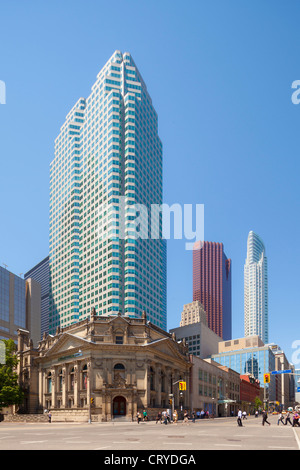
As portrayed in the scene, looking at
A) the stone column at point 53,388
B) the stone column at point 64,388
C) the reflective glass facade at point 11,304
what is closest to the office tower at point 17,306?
the reflective glass facade at point 11,304

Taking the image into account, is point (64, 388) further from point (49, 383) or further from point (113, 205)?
point (113, 205)

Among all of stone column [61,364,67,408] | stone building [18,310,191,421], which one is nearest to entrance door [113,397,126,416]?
stone building [18,310,191,421]

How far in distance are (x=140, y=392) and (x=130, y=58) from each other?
459ft

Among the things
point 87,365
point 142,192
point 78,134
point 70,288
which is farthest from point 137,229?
point 87,365

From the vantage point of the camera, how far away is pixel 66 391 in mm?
82188

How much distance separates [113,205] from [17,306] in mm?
45509

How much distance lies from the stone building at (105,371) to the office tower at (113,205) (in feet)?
215

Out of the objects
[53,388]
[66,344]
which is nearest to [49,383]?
[53,388]

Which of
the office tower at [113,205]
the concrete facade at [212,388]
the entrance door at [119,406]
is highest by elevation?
the office tower at [113,205]

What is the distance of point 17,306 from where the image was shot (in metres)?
154

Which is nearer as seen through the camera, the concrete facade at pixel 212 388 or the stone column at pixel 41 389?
the stone column at pixel 41 389

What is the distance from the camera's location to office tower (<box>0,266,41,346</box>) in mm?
144000

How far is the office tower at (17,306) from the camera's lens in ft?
472

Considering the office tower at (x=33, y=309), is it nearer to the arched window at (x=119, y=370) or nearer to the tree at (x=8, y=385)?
the tree at (x=8, y=385)
